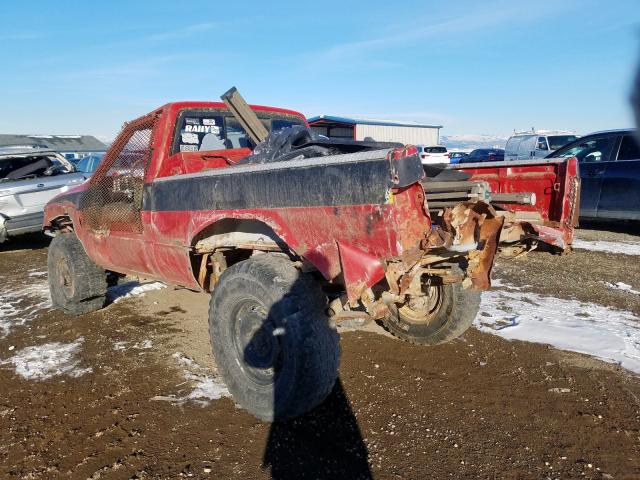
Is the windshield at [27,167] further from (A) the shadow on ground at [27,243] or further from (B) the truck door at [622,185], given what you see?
(B) the truck door at [622,185]

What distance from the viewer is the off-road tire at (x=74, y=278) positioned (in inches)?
192

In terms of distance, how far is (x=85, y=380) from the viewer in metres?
3.58

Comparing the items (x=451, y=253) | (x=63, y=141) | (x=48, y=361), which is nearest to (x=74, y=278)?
(x=48, y=361)

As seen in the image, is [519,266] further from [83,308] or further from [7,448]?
[7,448]

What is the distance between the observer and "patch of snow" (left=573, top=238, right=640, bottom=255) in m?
7.33

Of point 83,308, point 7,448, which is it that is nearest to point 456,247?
point 7,448

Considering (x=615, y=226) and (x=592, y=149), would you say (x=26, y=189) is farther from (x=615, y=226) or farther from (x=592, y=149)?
(x=615, y=226)

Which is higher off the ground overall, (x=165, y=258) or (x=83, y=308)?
(x=165, y=258)

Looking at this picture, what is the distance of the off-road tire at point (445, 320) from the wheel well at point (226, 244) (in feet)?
4.14

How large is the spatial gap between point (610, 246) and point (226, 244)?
680cm

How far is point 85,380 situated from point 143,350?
0.61 metres

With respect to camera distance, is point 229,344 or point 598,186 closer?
point 229,344

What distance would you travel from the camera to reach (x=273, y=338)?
9.27ft

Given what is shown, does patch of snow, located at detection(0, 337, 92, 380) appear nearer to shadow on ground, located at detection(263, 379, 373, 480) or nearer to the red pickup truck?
the red pickup truck
